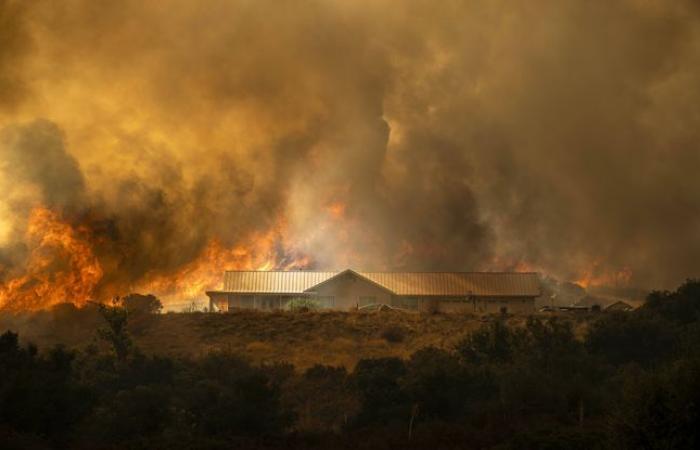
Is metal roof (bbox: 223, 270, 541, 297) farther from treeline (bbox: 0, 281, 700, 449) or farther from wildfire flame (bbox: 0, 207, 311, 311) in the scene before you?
treeline (bbox: 0, 281, 700, 449)

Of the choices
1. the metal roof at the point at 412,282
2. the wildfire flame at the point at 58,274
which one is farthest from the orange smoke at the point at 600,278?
the wildfire flame at the point at 58,274

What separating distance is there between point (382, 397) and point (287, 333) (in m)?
24.7

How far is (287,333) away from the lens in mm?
85812

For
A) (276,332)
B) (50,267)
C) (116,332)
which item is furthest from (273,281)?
(50,267)

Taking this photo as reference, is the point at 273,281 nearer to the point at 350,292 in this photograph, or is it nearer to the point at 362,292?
the point at 350,292

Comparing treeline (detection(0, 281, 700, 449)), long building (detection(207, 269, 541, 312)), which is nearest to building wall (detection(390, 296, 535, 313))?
long building (detection(207, 269, 541, 312))

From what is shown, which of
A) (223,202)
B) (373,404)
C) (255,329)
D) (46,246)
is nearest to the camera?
(373,404)

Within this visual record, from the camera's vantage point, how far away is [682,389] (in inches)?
1708

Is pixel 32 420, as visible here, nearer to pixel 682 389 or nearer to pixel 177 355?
pixel 177 355

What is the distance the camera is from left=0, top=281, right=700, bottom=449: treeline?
158 feet

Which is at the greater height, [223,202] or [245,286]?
[223,202]

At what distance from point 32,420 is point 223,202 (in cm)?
4614

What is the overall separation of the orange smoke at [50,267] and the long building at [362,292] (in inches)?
834

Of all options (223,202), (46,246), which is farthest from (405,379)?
(223,202)
